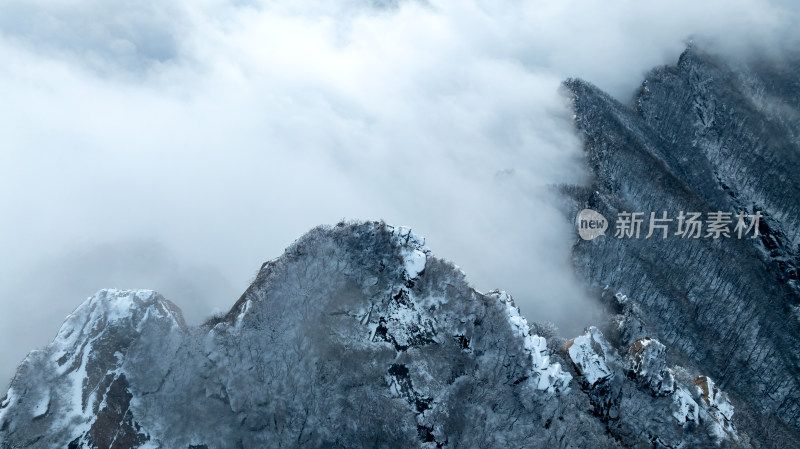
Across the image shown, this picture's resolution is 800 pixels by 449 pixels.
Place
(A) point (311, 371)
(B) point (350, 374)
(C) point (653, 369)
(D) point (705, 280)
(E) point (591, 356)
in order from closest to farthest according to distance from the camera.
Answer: (A) point (311, 371), (B) point (350, 374), (C) point (653, 369), (E) point (591, 356), (D) point (705, 280)

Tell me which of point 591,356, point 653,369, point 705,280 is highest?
point 705,280

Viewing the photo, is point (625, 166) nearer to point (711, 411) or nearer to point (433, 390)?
point (711, 411)

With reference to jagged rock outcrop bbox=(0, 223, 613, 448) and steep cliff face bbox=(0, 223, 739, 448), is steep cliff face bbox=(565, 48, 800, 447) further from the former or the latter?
jagged rock outcrop bbox=(0, 223, 613, 448)

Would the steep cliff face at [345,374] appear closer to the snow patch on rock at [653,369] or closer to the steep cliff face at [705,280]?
the snow patch on rock at [653,369]

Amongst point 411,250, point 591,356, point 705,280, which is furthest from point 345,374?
point 705,280

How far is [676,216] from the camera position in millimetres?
181875

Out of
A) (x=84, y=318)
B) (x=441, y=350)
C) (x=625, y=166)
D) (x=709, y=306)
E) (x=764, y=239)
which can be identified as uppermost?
(x=625, y=166)

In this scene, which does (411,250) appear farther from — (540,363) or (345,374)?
(540,363)

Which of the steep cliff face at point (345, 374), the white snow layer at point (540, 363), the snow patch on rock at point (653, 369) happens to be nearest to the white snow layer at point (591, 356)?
the steep cliff face at point (345, 374)

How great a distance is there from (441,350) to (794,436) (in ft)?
407

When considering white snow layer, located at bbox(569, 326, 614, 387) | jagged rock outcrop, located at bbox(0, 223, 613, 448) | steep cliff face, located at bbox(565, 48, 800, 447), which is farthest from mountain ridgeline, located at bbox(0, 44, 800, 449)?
steep cliff face, located at bbox(565, 48, 800, 447)

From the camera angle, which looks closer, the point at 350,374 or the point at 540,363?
the point at 350,374

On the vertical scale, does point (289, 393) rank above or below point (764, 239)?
below

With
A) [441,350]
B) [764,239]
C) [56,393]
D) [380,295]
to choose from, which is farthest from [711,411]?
[764,239]
